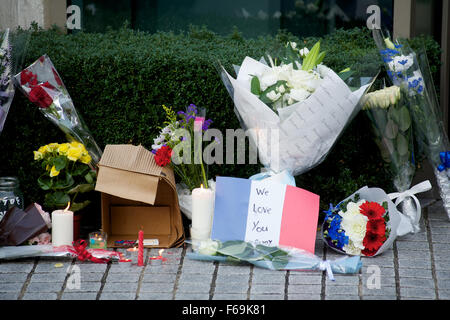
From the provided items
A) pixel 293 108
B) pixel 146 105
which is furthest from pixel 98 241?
pixel 293 108

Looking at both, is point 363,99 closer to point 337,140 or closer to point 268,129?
point 337,140

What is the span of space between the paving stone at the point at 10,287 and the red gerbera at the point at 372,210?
1957 mm

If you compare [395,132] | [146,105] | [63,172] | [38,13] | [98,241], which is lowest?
[98,241]

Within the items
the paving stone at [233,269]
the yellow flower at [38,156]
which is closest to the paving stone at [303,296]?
the paving stone at [233,269]

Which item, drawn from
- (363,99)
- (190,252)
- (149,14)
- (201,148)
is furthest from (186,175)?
(149,14)

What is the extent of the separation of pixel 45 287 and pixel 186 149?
119 cm

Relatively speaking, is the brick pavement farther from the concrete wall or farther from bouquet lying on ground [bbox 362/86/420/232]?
the concrete wall

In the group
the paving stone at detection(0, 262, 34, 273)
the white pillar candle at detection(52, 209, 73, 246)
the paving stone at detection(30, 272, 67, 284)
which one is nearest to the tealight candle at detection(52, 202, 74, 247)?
the white pillar candle at detection(52, 209, 73, 246)

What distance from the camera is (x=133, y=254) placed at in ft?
13.5

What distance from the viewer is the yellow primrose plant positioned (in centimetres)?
432

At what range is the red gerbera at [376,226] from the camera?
4.04 m

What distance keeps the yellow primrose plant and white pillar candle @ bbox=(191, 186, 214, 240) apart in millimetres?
701

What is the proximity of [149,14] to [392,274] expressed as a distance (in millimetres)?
3549

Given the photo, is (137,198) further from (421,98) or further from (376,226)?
(421,98)
